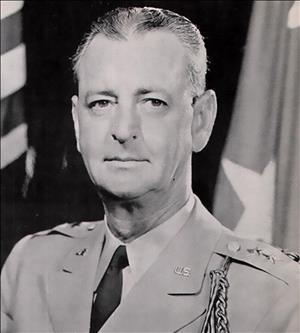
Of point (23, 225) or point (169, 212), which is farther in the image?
point (23, 225)

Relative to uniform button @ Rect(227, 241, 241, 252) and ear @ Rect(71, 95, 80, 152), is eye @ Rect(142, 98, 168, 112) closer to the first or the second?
ear @ Rect(71, 95, 80, 152)

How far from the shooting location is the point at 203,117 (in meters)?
1.12

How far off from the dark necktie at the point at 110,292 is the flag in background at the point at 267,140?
19cm

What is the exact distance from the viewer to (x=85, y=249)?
119 centimetres

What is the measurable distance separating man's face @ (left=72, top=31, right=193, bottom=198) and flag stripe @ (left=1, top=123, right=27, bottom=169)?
0.55 feet

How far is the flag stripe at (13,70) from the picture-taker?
1.24 m

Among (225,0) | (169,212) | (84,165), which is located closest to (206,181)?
(169,212)

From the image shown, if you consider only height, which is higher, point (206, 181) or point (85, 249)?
point (206, 181)

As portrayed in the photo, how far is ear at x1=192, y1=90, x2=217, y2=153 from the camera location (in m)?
1.11

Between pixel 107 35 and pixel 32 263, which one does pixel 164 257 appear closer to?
pixel 32 263

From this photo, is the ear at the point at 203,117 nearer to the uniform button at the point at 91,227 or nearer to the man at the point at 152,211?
the man at the point at 152,211

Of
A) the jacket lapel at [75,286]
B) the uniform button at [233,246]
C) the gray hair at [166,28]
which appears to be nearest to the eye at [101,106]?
the gray hair at [166,28]

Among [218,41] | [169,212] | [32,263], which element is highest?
[218,41]

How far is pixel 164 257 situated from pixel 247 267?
0.48ft
